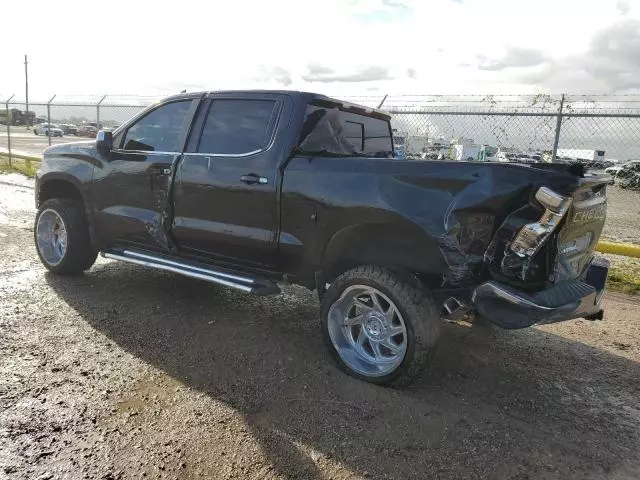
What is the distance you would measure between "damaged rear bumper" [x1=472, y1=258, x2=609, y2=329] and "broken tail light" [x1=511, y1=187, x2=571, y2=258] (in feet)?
0.82

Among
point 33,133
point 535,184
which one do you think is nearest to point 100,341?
point 535,184

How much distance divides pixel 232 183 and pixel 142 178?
42.4 inches

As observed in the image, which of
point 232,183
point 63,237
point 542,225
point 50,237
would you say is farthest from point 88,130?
point 542,225

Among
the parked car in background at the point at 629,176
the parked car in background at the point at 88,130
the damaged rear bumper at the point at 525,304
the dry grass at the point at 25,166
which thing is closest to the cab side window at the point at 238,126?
the damaged rear bumper at the point at 525,304

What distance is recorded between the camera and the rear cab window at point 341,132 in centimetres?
414

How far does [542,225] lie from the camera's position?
3051 millimetres

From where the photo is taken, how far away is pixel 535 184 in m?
3.05

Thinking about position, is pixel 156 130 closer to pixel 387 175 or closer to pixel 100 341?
pixel 100 341

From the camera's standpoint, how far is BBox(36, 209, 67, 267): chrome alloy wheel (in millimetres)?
5625

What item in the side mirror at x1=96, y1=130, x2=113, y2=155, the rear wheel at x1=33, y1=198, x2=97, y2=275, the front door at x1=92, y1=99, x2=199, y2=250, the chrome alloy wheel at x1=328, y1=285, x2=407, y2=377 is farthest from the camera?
the rear wheel at x1=33, y1=198, x2=97, y2=275

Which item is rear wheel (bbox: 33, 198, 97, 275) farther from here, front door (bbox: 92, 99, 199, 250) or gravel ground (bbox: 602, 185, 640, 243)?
gravel ground (bbox: 602, 185, 640, 243)

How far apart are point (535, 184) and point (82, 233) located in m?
4.34

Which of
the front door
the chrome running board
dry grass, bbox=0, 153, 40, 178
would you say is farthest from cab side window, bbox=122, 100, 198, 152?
dry grass, bbox=0, 153, 40, 178

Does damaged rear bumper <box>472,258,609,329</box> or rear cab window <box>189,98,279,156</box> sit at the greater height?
rear cab window <box>189,98,279,156</box>
